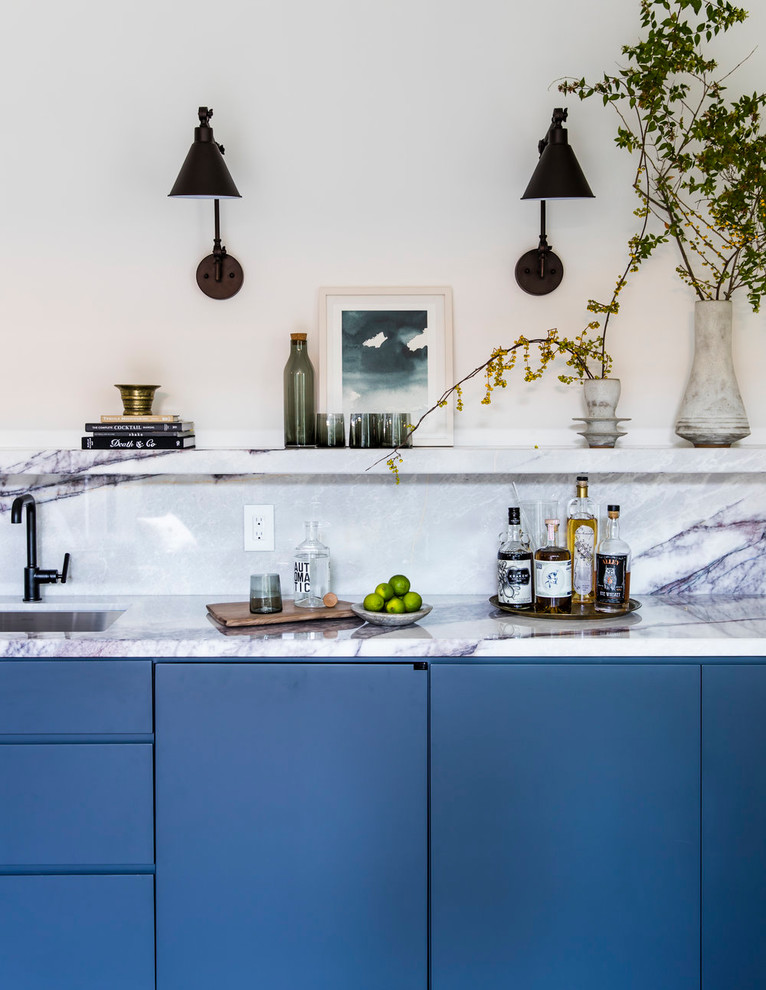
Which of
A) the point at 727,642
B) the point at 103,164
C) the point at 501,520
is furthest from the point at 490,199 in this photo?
the point at 727,642

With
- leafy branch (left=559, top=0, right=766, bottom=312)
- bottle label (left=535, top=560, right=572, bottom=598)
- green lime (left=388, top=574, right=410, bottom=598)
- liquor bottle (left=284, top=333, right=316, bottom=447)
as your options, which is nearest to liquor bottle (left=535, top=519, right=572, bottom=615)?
bottle label (left=535, top=560, right=572, bottom=598)

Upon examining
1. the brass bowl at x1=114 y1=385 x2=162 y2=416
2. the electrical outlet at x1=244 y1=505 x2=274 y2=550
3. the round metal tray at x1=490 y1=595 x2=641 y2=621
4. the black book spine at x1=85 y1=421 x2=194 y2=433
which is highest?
the brass bowl at x1=114 y1=385 x2=162 y2=416

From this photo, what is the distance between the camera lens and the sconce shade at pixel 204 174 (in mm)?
2193

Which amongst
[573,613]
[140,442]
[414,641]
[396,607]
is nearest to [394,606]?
[396,607]

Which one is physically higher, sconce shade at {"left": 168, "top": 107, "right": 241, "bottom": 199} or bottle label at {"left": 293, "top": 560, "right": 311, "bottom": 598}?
sconce shade at {"left": 168, "top": 107, "right": 241, "bottom": 199}

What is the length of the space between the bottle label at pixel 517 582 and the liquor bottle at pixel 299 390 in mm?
585

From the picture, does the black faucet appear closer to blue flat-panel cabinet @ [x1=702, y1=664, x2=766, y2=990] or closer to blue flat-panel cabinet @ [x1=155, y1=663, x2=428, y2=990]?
blue flat-panel cabinet @ [x1=155, y1=663, x2=428, y2=990]

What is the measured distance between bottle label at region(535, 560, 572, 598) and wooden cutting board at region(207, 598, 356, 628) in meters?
0.45

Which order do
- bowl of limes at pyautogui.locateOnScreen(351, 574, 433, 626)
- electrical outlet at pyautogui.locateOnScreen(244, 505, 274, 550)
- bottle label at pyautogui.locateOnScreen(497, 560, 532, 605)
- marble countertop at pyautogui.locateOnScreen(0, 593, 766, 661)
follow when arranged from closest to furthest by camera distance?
marble countertop at pyautogui.locateOnScreen(0, 593, 766, 661)
bowl of limes at pyautogui.locateOnScreen(351, 574, 433, 626)
bottle label at pyautogui.locateOnScreen(497, 560, 532, 605)
electrical outlet at pyautogui.locateOnScreen(244, 505, 274, 550)

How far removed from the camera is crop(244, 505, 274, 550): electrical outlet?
7.95 ft

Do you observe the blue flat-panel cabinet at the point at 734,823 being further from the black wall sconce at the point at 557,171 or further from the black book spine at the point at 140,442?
the black book spine at the point at 140,442

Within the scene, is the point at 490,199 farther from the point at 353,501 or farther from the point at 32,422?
the point at 32,422

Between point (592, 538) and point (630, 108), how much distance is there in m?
1.11

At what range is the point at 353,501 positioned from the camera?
2.43 meters
